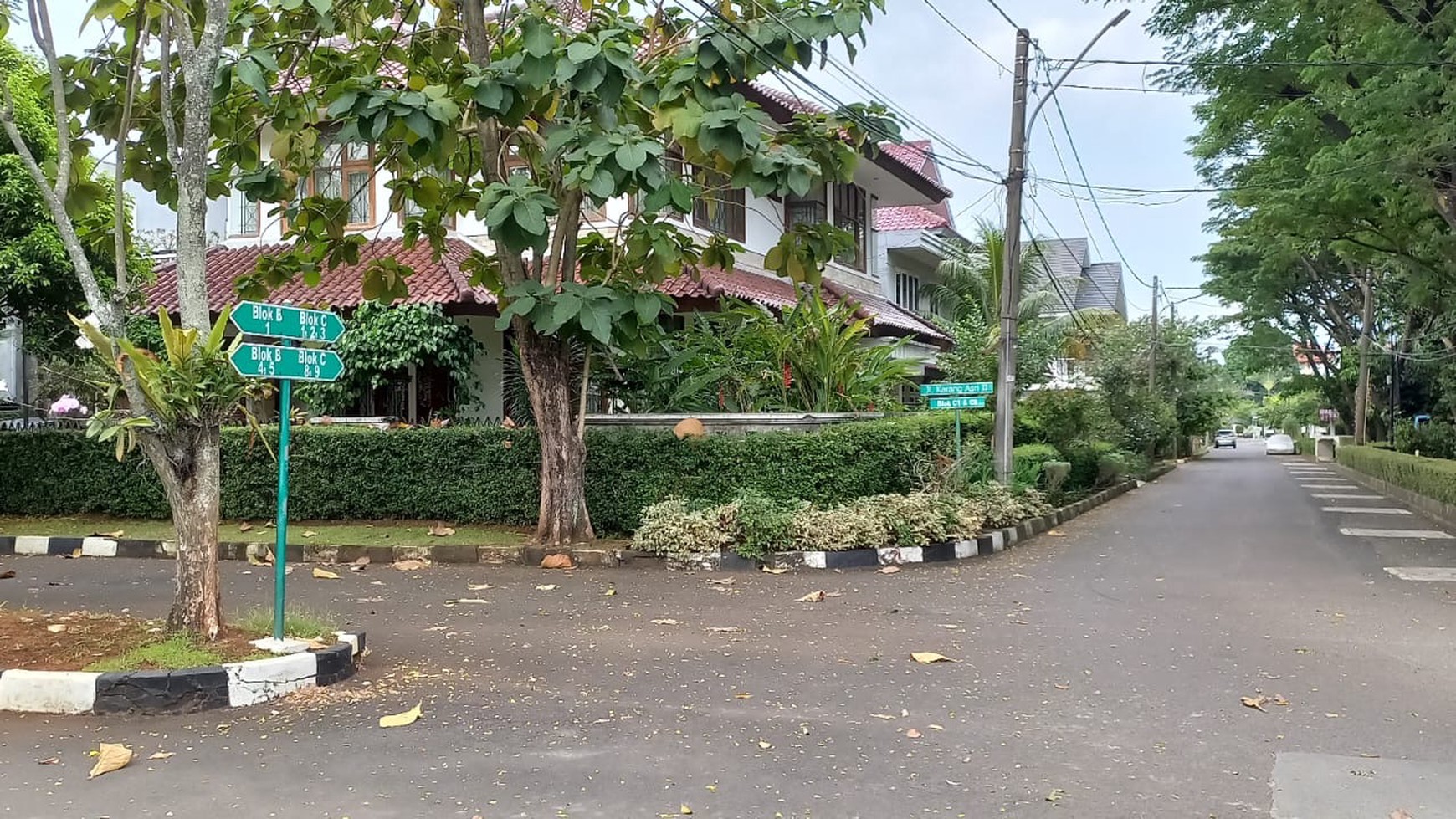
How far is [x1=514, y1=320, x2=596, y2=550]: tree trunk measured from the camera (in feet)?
34.9

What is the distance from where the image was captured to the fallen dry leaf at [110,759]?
4231mm

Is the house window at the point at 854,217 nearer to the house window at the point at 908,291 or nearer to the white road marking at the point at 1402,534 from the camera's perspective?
the house window at the point at 908,291

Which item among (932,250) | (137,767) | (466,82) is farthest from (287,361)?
(932,250)

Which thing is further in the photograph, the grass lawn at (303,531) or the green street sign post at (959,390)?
the green street sign post at (959,390)

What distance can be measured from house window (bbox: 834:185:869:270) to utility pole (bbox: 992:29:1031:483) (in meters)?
5.92

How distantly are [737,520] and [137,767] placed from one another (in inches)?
258

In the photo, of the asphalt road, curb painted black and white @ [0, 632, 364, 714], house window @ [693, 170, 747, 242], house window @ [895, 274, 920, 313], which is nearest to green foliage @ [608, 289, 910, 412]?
the asphalt road

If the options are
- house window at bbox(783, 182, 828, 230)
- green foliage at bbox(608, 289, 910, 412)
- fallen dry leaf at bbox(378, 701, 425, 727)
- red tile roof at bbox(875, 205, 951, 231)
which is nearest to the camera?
fallen dry leaf at bbox(378, 701, 425, 727)

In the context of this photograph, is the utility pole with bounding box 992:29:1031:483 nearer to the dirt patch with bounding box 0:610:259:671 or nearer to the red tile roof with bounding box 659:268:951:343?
the red tile roof with bounding box 659:268:951:343

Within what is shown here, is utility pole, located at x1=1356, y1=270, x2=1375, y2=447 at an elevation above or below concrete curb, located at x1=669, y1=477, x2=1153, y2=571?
above

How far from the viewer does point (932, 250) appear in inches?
1015

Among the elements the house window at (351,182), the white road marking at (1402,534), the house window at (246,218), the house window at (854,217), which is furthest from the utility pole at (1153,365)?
the house window at (246,218)

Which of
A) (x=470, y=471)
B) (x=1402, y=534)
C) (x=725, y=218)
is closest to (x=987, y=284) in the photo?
(x=725, y=218)

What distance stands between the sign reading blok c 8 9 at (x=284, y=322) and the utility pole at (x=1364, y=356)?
3218cm
